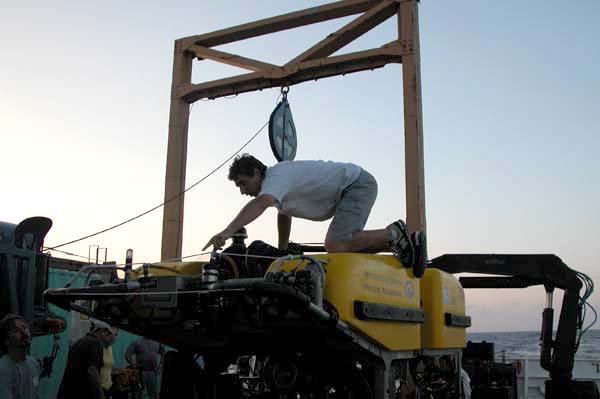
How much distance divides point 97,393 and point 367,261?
4.25m

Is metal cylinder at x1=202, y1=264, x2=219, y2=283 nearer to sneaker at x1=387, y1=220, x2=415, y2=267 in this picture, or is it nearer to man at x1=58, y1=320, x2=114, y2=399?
sneaker at x1=387, y1=220, x2=415, y2=267

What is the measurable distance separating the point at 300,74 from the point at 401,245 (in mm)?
5585

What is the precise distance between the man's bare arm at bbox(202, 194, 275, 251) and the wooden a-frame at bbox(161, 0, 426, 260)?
14.8ft

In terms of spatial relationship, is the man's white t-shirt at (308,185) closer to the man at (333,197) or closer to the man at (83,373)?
the man at (333,197)

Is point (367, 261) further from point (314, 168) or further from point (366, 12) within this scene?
point (366, 12)

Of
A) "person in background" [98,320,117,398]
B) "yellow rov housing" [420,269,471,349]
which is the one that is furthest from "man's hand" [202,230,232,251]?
"person in background" [98,320,117,398]

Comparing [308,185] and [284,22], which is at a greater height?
[284,22]

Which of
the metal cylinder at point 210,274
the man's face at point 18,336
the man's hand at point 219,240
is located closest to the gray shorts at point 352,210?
the man's hand at point 219,240

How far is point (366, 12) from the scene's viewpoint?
9.60 meters

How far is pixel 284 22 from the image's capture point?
396 inches

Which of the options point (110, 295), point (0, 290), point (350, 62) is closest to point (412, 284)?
point (110, 295)

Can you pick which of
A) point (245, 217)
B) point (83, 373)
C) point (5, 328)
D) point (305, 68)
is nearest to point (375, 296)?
point (245, 217)

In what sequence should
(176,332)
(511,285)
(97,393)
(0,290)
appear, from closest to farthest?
(176,332) < (0,290) < (97,393) < (511,285)

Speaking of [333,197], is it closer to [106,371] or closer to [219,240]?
[219,240]
